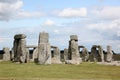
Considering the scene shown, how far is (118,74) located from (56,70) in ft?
18.3

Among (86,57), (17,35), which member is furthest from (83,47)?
(17,35)

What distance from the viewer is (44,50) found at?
39.0 meters

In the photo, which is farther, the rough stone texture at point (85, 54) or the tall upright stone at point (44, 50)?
the rough stone texture at point (85, 54)

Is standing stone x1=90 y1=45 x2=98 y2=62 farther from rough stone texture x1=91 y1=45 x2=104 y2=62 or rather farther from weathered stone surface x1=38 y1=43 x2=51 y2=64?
weathered stone surface x1=38 y1=43 x2=51 y2=64

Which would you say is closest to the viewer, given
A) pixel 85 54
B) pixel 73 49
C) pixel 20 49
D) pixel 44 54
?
pixel 44 54

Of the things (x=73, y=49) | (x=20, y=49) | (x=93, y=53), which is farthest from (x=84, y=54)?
(x=20, y=49)

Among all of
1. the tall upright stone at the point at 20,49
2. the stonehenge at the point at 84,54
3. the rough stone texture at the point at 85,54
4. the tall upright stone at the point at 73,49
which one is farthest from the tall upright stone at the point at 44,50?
the rough stone texture at the point at 85,54

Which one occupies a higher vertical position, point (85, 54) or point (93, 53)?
point (93, 53)

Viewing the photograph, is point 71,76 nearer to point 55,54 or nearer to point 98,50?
point 55,54

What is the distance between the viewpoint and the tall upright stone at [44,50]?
38.8 m

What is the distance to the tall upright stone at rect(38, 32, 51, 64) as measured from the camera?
38750mm

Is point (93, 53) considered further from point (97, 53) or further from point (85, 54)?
point (85, 54)

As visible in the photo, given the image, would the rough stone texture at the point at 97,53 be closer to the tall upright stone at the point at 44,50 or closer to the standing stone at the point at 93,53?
the standing stone at the point at 93,53

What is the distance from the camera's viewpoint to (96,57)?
64.0 meters
